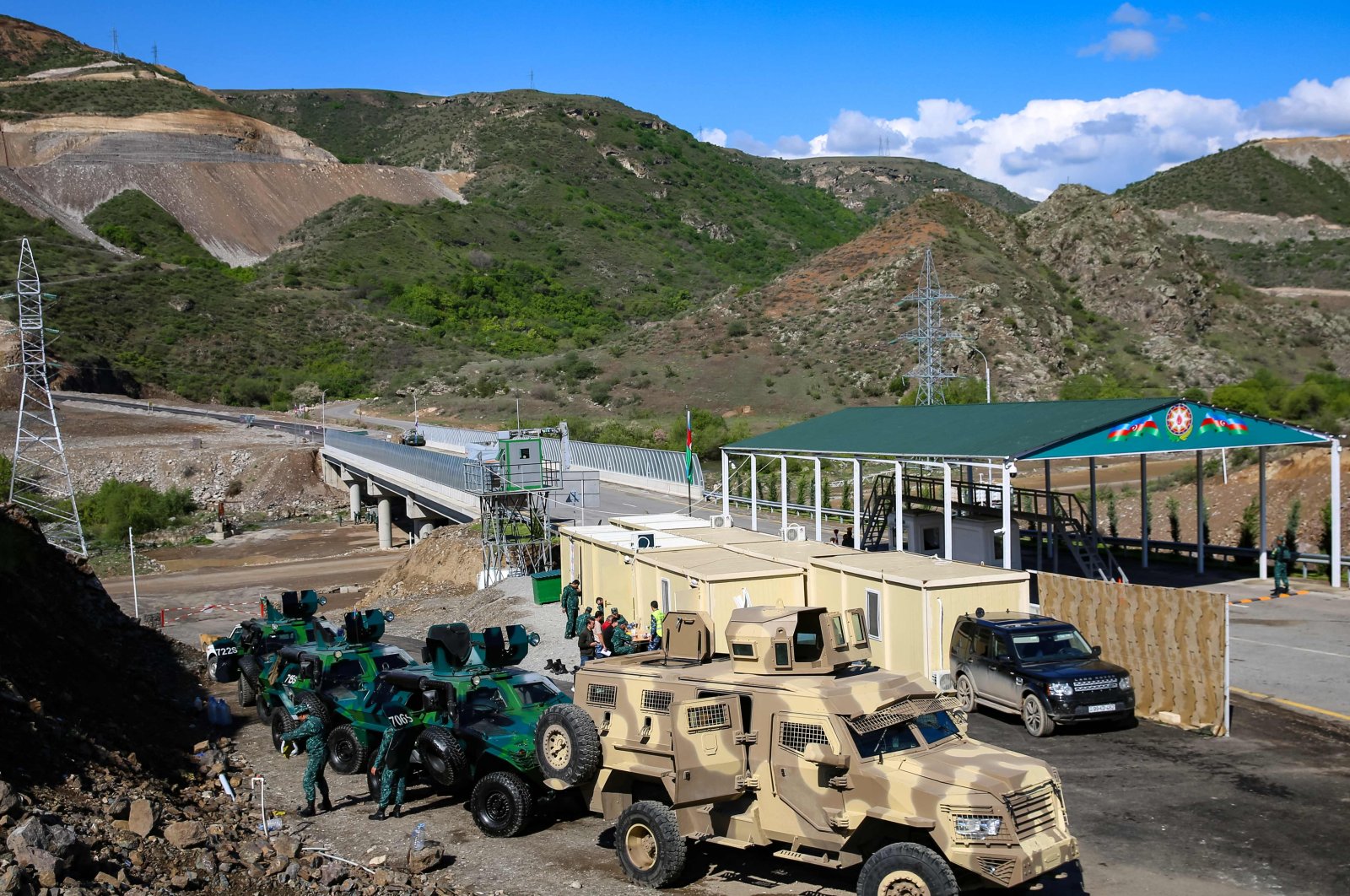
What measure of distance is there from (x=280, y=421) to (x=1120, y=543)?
6644cm

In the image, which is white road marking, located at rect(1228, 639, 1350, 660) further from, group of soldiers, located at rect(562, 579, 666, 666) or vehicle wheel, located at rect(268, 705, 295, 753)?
vehicle wheel, located at rect(268, 705, 295, 753)

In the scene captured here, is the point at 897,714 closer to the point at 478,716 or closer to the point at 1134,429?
the point at 478,716

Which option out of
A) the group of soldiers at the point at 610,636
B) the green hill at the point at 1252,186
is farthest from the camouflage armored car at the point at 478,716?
the green hill at the point at 1252,186

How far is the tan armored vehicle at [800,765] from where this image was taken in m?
9.05

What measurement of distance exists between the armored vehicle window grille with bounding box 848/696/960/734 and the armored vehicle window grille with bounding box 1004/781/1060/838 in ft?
4.10

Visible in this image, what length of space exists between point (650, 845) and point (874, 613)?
804 cm

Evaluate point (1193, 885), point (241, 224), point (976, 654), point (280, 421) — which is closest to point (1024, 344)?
point (280, 421)

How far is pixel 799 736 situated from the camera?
1006 centimetres

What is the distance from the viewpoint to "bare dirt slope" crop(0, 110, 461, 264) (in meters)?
148

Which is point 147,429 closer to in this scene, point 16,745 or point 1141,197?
point 16,745

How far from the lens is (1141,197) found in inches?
6383

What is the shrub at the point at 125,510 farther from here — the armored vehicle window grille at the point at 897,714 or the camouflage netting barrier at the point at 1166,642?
the armored vehicle window grille at the point at 897,714

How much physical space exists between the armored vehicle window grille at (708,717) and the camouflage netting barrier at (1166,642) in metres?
8.17

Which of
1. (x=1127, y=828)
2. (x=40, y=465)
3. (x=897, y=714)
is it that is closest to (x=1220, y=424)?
(x=1127, y=828)
